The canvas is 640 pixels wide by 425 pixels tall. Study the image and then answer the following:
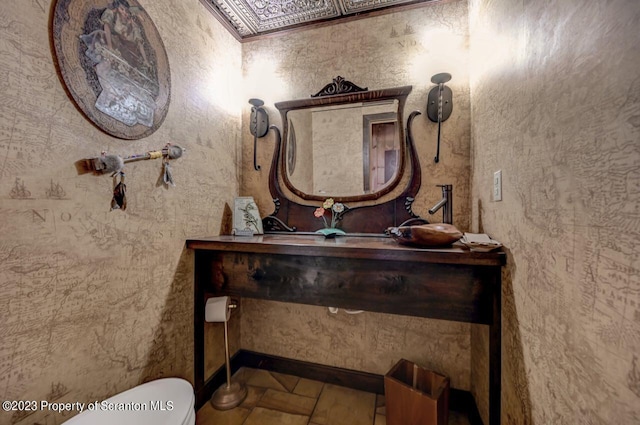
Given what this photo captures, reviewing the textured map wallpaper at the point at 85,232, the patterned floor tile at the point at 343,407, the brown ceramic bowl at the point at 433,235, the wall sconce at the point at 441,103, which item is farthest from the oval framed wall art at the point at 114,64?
the patterned floor tile at the point at 343,407

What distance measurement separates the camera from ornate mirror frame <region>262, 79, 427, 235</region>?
4.87ft

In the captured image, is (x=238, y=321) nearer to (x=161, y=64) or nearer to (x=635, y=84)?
(x=161, y=64)

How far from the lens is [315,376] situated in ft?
5.32

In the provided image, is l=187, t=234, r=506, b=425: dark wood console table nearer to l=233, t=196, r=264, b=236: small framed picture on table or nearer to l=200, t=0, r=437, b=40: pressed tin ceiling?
l=233, t=196, r=264, b=236: small framed picture on table

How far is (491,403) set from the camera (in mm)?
997

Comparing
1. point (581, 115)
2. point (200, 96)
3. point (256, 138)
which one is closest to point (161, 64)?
point (200, 96)

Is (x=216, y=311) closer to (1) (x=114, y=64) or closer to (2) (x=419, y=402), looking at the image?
(2) (x=419, y=402)

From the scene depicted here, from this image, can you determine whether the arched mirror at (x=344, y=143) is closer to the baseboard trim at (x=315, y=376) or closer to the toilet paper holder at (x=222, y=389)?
the toilet paper holder at (x=222, y=389)

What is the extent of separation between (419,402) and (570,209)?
103 cm

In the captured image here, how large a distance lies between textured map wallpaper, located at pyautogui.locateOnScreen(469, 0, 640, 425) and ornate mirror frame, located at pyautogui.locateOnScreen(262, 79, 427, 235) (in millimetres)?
535

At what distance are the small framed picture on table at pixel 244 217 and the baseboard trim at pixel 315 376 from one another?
893 millimetres

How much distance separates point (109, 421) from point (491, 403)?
4.50 feet

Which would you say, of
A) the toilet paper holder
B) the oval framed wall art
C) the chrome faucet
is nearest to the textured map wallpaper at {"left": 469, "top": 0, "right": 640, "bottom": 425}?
the chrome faucet

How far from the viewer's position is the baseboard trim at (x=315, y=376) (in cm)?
139
